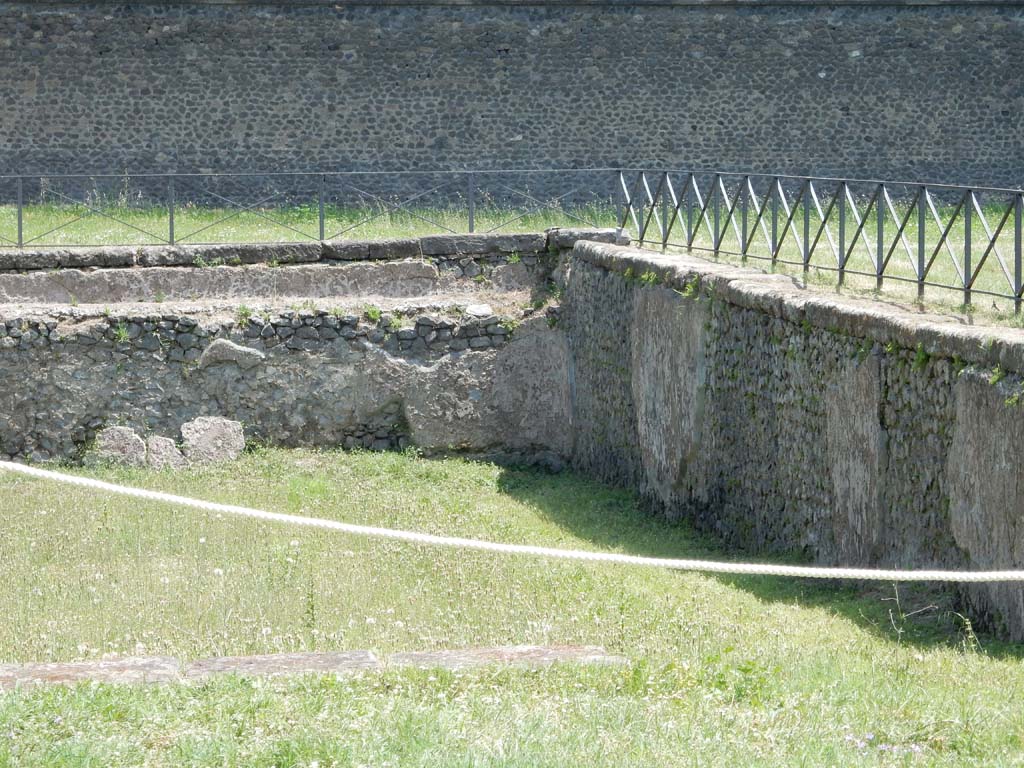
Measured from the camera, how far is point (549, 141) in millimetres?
21703

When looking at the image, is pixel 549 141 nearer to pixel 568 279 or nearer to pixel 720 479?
pixel 568 279

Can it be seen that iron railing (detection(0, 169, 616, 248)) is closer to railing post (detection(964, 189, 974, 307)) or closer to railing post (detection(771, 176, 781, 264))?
railing post (detection(771, 176, 781, 264))

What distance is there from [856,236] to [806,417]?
1121 millimetres

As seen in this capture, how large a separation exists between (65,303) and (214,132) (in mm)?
9456

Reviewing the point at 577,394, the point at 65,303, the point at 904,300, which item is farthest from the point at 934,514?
the point at 65,303

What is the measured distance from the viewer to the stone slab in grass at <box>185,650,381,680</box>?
13.7 ft

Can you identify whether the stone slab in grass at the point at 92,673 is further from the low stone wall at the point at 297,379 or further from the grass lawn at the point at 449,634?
the low stone wall at the point at 297,379

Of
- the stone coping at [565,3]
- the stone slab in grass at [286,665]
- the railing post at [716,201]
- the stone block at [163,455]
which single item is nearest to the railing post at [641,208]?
the railing post at [716,201]

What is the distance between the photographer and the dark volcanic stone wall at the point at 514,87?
20359 millimetres

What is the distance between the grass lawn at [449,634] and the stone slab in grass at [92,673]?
0.36ft

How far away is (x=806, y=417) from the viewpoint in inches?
303

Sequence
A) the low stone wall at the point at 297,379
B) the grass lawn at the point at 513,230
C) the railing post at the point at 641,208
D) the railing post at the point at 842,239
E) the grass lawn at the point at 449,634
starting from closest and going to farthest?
1. the grass lawn at the point at 449,634
2. the grass lawn at the point at 513,230
3. the railing post at the point at 842,239
4. the low stone wall at the point at 297,379
5. the railing post at the point at 641,208

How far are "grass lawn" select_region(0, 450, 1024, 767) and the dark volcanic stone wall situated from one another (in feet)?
34.5

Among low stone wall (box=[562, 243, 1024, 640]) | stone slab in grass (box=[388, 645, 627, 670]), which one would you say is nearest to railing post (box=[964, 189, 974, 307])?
low stone wall (box=[562, 243, 1024, 640])
